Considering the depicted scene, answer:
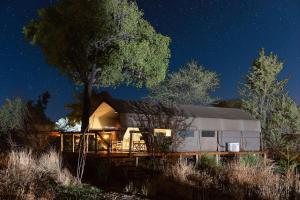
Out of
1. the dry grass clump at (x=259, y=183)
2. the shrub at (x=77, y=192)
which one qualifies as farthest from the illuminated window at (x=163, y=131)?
the shrub at (x=77, y=192)

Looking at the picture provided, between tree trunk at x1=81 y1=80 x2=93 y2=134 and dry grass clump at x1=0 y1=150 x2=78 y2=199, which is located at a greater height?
tree trunk at x1=81 y1=80 x2=93 y2=134

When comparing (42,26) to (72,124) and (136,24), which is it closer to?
(136,24)

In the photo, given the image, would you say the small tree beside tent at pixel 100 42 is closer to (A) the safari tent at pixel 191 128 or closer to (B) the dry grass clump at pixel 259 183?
(A) the safari tent at pixel 191 128

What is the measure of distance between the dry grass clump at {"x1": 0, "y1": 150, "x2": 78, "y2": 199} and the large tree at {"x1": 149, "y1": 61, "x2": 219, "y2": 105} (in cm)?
3126

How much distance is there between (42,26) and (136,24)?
5447 mm

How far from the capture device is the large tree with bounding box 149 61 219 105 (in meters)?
43.8

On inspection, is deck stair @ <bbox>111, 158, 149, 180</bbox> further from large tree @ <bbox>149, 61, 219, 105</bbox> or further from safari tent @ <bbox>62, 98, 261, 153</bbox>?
large tree @ <bbox>149, 61, 219, 105</bbox>

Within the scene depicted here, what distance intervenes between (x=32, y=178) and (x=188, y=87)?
115ft

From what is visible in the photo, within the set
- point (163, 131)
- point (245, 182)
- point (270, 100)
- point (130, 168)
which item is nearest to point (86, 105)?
point (163, 131)

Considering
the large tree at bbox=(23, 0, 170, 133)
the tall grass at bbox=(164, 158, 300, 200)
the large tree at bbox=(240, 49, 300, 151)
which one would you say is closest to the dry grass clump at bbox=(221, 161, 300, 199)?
the tall grass at bbox=(164, 158, 300, 200)

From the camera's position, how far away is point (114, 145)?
2055cm

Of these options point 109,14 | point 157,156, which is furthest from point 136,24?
point 157,156

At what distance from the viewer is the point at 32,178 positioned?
10.3 metres

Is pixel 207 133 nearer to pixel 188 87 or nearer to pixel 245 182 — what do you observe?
pixel 245 182
